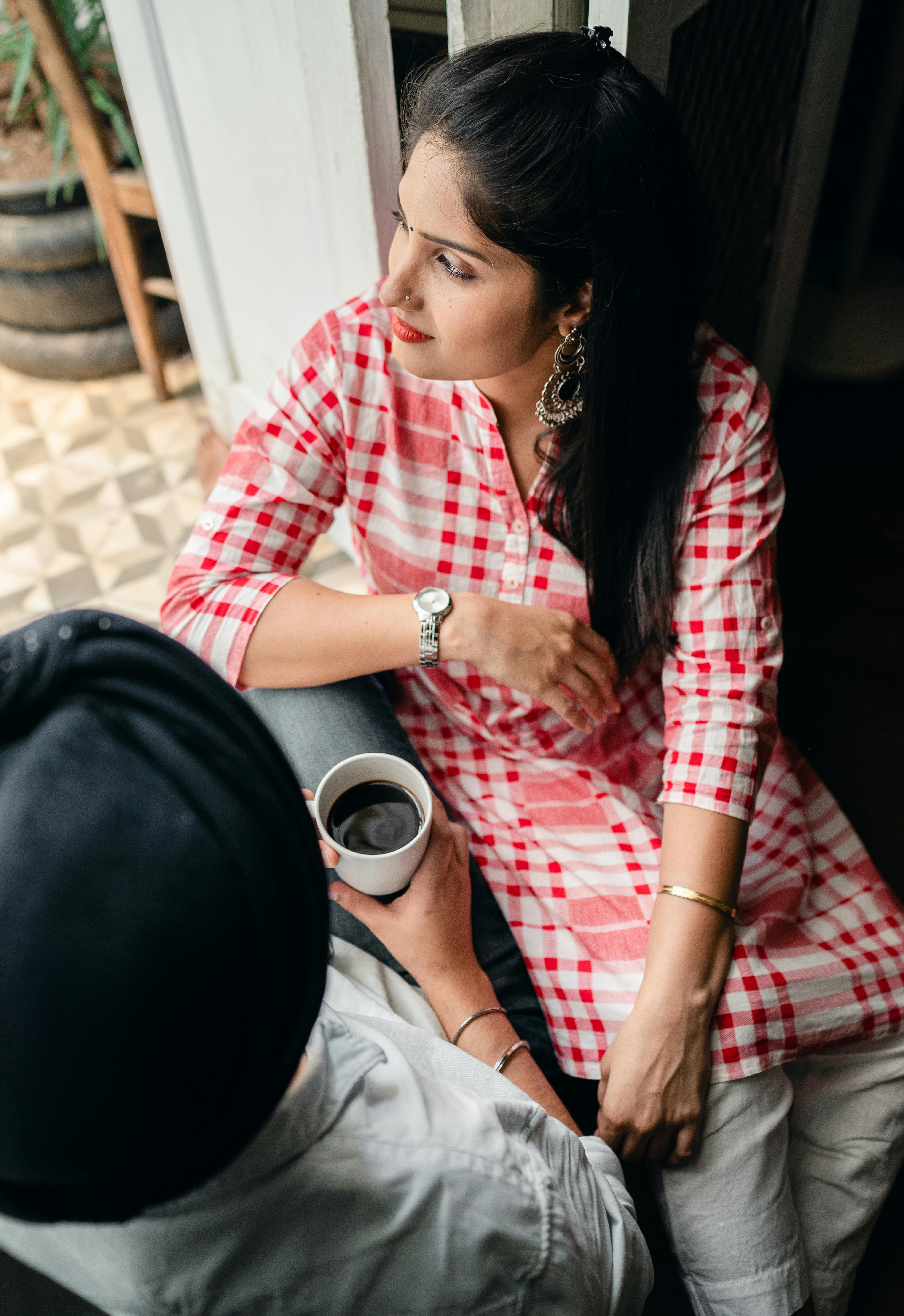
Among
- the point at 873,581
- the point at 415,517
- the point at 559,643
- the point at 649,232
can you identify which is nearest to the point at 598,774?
the point at 559,643

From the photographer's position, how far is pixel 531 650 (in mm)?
1038

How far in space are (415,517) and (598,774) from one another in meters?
0.42

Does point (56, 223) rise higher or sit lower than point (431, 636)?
lower

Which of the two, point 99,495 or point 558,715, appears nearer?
point 558,715

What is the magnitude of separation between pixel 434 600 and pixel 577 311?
14.1 inches

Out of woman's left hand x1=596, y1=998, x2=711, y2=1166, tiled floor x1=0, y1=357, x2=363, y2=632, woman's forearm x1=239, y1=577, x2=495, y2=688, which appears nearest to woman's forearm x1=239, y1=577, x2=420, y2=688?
woman's forearm x1=239, y1=577, x2=495, y2=688

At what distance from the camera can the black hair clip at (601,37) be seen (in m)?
0.91

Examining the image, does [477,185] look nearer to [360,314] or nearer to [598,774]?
[360,314]

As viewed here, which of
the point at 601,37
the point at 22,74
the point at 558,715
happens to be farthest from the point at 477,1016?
the point at 22,74

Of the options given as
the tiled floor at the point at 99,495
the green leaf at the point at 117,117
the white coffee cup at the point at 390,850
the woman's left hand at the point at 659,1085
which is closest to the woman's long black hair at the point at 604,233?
the white coffee cup at the point at 390,850

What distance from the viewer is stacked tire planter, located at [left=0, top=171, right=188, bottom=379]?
7.89 feet

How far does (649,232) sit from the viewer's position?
2.94 feet

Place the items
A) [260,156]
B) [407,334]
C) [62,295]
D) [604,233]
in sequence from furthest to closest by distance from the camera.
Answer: [62,295]
[260,156]
[407,334]
[604,233]

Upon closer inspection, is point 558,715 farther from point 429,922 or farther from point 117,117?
point 117,117
